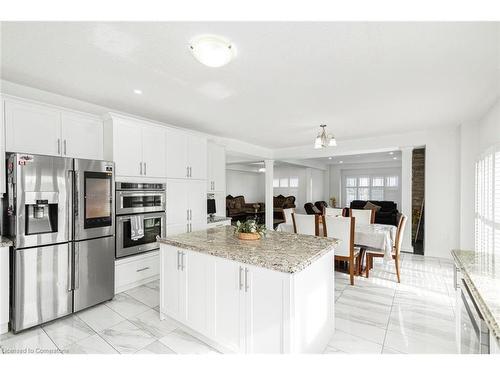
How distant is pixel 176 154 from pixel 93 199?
1.38m

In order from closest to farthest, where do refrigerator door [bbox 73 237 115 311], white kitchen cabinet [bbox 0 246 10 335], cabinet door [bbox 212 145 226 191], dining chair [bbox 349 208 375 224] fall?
white kitchen cabinet [bbox 0 246 10 335] → refrigerator door [bbox 73 237 115 311] → dining chair [bbox 349 208 375 224] → cabinet door [bbox 212 145 226 191]

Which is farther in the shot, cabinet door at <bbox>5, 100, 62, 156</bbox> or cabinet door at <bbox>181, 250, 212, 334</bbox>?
cabinet door at <bbox>5, 100, 62, 156</bbox>

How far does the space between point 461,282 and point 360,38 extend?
1.72 metres

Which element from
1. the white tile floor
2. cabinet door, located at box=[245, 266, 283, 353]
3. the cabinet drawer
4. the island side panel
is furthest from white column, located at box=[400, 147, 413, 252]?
the cabinet drawer

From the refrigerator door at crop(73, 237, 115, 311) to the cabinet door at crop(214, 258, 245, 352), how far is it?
1.64 metres

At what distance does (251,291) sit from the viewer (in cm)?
169

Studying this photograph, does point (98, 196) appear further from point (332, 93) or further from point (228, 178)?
point (228, 178)

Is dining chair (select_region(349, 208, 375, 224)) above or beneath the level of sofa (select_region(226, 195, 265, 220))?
above

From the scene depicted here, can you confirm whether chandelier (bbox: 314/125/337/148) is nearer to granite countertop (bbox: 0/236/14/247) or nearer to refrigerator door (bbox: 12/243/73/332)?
refrigerator door (bbox: 12/243/73/332)

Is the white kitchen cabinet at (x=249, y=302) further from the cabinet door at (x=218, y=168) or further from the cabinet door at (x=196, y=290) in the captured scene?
the cabinet door at (x=218, y=168)

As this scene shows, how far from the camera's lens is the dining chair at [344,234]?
331 centimetres

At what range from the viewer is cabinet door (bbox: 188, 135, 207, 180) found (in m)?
3.99

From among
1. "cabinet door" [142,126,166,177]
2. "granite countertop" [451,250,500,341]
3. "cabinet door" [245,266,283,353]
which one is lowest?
"cabinet door" [245,266,283,353]

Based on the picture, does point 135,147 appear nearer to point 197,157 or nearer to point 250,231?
point 197,157
